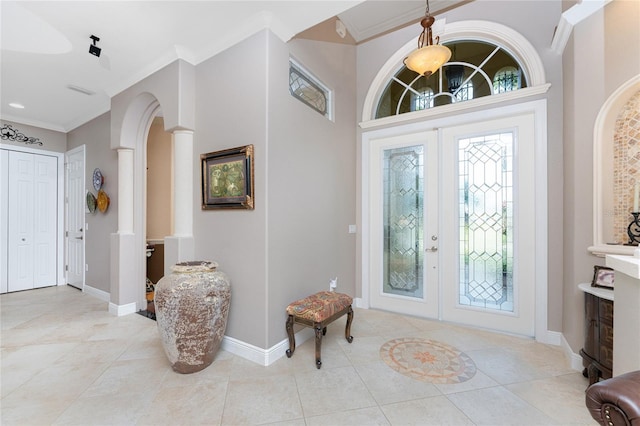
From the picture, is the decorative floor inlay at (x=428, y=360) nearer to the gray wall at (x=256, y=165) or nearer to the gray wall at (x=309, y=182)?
the gray wall at (x=309, y=182)

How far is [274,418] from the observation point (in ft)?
5.30

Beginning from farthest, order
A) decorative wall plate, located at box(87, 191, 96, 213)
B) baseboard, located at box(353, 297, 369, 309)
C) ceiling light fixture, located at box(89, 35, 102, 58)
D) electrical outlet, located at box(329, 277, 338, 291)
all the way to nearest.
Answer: decorative wall plate, located at box(87, 191, 96, 213) < baseboard, located at box(353, 297, 369, 309) < electrical outlet, located at box(329, 277, 338, 291) < ceiling light fixture, located at box(89, 35, 102, 58)

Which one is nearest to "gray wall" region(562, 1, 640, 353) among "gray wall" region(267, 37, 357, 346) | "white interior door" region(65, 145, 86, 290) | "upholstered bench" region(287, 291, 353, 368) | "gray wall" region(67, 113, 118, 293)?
"upholstered bench" region(287, 291, 353, 368)

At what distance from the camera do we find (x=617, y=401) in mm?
733

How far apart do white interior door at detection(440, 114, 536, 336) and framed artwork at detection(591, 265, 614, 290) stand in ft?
2.34

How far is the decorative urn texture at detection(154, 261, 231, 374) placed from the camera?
2006mm

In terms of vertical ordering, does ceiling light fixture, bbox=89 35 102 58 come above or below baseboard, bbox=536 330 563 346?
above

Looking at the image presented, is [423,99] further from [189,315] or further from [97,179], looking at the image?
[97,179]

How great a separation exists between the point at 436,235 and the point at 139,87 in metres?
3.93

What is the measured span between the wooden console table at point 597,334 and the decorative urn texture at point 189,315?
2744 mm

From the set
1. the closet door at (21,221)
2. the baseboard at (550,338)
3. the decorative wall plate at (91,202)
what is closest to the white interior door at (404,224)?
the baseboard at (550,338)

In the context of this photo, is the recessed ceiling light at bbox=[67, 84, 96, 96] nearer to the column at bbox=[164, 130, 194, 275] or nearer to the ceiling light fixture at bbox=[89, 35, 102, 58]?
the ceiling light fixture at bbox=[89, 35, 102, 58]

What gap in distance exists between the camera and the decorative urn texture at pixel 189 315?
2006 millimetres

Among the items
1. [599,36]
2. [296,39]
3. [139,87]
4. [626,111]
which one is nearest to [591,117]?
[626,111]
